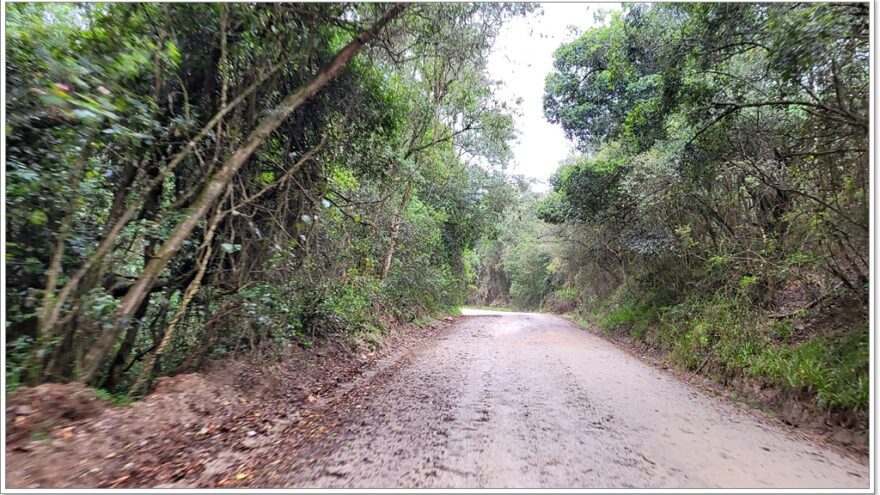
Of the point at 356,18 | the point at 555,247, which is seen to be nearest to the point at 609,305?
the point at 555,247

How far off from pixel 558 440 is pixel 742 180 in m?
7.09

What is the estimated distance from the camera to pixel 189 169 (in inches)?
228

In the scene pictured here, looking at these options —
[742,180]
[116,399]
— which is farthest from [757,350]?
[116,399]

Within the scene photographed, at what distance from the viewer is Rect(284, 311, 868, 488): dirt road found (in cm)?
→ 354

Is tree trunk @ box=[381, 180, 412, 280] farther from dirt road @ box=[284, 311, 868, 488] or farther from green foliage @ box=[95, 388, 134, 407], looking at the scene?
green foliage @ box=[95, 388, 134, 407]

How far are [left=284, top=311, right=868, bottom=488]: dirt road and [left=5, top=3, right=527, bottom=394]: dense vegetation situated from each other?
250cm

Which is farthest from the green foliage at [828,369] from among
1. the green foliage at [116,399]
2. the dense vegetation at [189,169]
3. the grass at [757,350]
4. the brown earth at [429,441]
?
the green foliage at [116,399]

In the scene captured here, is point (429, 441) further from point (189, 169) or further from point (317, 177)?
point (317, 177)

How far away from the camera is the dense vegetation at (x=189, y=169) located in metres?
3.99

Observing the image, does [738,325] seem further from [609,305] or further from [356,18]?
[609,305]

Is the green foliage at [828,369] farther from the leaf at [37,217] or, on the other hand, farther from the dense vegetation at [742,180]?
the leaf at [37,217]

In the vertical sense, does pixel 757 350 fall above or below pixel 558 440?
above

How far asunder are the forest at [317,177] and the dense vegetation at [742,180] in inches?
1.8

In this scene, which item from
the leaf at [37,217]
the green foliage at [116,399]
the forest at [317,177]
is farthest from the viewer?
the green foliage at [116,399]
